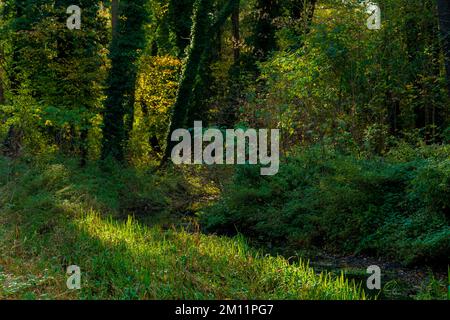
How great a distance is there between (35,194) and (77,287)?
661cm

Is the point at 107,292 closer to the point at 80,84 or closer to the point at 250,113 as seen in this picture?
the point at 250,113

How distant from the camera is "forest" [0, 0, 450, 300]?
7.90 m

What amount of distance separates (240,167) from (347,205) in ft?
12.0

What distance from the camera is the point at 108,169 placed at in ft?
55.3

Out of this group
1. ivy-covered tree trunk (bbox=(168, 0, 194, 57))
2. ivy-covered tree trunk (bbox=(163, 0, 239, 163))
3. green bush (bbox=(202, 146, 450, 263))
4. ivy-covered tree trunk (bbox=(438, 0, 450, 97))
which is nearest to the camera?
green bush (bbox=(202, 146, 450, 263))

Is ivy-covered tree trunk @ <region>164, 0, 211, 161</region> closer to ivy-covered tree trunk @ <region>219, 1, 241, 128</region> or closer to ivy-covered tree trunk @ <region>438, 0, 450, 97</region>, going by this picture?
ivy-covered tree trunk @ <region>219, 1, 241, 128</region>

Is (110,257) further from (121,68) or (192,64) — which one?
(192,64)

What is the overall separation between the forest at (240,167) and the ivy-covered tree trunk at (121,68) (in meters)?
0.06

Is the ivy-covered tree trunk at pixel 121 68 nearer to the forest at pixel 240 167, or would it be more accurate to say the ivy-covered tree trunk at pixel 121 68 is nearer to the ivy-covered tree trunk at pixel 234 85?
the forest at pixel 240 167

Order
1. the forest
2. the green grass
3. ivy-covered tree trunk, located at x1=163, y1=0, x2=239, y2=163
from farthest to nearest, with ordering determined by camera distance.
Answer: ivy-covered tree trunk, located at x1=163, y1=0, x2=239, y2=163 → the forest → the green grass

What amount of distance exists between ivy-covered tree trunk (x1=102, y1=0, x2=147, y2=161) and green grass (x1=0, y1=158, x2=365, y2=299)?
3.98 metres

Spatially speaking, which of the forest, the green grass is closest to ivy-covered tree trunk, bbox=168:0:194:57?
the forest

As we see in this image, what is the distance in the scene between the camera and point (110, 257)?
833cm
